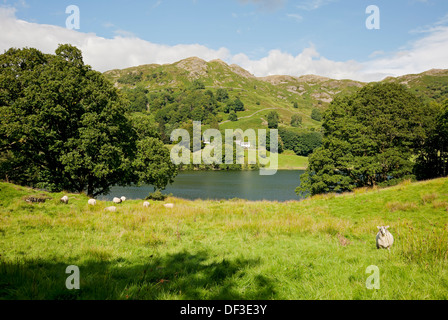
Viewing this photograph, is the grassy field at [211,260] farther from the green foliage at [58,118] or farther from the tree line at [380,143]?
the tree line at [380,143]

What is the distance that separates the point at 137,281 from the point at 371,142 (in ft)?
134

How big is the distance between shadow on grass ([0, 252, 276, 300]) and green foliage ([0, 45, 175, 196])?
754 inches

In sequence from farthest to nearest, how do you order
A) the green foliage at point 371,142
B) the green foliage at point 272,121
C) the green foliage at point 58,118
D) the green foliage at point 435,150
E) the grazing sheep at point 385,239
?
the green foliage at point 272,121 < the green foliage at point 435,150 < the green foliage at point 371,142 < the green foliage at point 58,118 < the grazing sheep at point 385,239

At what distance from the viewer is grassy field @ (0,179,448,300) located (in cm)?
500

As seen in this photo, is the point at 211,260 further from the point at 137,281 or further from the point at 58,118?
the point at 58,118

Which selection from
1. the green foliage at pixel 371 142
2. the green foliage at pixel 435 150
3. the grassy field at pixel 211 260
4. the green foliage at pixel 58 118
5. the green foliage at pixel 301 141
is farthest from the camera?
the green foliage at pixel 301 141

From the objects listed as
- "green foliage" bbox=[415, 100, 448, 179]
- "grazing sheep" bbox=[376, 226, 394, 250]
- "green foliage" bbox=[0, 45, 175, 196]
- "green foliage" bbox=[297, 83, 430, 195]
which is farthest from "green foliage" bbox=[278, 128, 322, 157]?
"grazing sheep" bbox=[376, 226, 394, 250]

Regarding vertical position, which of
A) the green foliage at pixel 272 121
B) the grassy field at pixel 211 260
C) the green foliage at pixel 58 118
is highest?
the green foliage at pixel 272 121

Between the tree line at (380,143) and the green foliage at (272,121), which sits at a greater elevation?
the green foliage at (272,121)

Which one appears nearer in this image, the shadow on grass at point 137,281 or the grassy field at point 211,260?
the shadow on grass at point 137,281

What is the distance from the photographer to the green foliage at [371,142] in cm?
3659

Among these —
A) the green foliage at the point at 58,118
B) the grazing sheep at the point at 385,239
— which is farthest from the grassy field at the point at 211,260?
the green foliage at the point at 58,118

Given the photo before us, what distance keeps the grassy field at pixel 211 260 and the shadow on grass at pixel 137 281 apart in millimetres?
24
